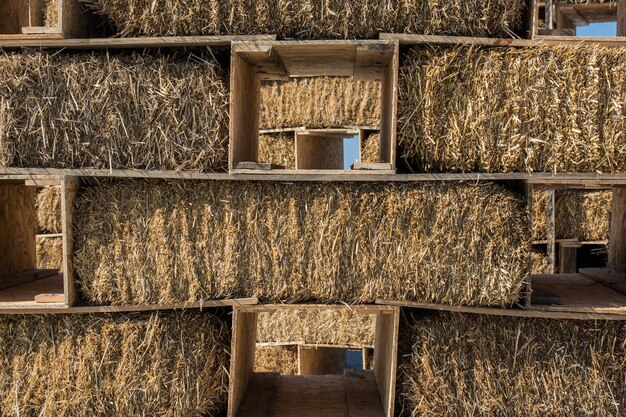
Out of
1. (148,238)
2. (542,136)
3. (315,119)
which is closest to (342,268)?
(148,238)

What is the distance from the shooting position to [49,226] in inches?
255

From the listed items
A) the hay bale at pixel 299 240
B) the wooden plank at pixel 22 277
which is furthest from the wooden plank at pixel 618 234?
the wooden plank at pixel 22 277

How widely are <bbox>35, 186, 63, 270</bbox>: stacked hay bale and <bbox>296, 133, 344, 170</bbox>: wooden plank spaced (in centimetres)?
262

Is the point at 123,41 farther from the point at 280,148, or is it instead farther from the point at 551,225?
the point at 551,225

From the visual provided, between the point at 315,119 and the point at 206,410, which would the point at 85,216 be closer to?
the point at 206,410

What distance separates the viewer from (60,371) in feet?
11.2

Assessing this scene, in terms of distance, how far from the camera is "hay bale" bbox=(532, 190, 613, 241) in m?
6.71

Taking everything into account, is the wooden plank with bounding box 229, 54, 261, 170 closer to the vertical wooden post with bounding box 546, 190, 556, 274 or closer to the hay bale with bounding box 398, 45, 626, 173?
the hay bale with bounding box 398, 45, 626, 173

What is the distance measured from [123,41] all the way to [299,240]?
1484 mm

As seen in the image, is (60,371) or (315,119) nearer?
(60,371)

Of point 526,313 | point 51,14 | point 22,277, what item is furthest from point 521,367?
point 51,14

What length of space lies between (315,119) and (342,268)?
333 cm

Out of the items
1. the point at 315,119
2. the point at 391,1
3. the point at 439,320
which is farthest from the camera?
the point at 315,119

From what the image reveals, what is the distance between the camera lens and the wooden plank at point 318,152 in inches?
261
